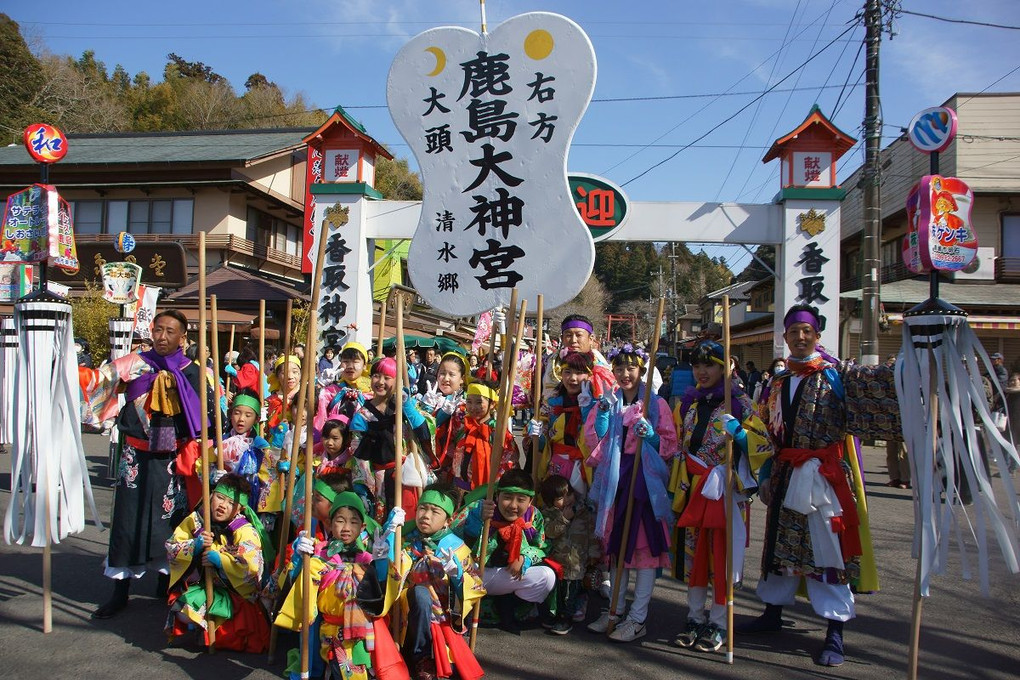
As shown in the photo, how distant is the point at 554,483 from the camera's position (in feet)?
14.0

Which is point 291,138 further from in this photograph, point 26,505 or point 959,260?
point 959,260

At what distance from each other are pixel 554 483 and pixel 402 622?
1260mm

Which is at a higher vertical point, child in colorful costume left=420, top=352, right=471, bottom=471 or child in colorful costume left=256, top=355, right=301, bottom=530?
child in colorful costume left=420, top=352, right=471, bottom=471

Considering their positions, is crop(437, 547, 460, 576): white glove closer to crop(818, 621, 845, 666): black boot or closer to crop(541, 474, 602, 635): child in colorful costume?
crop(541, 474, 602, 635): child in colorful costume

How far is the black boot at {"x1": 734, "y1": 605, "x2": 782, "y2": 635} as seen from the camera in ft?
13.8

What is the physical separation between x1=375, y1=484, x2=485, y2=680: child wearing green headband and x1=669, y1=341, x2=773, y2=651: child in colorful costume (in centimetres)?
127

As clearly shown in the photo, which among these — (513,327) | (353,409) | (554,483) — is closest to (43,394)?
(353,409)

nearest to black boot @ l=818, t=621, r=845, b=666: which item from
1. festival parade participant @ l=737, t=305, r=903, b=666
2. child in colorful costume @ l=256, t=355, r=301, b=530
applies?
festival parade participant @ l=737, t=305, r=903, b=666

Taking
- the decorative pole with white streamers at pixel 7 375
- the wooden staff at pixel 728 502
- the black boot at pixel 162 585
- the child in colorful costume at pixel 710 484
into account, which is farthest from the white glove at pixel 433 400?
the decorative pole with white streamers at pixel 7 375

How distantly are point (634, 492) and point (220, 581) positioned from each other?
242 centimetres

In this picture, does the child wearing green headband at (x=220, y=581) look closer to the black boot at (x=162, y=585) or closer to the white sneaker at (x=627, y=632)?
the black boot at (x=162, y=585)

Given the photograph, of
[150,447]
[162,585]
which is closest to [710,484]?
[150,447]

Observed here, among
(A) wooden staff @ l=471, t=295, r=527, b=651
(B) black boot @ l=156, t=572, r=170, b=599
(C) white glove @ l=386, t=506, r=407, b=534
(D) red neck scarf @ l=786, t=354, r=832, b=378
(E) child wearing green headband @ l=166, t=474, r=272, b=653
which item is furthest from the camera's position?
(B) black boot @ l=156, t=572, r=170, b=599

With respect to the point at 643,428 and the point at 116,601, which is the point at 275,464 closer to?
Result: the point at 116,601
